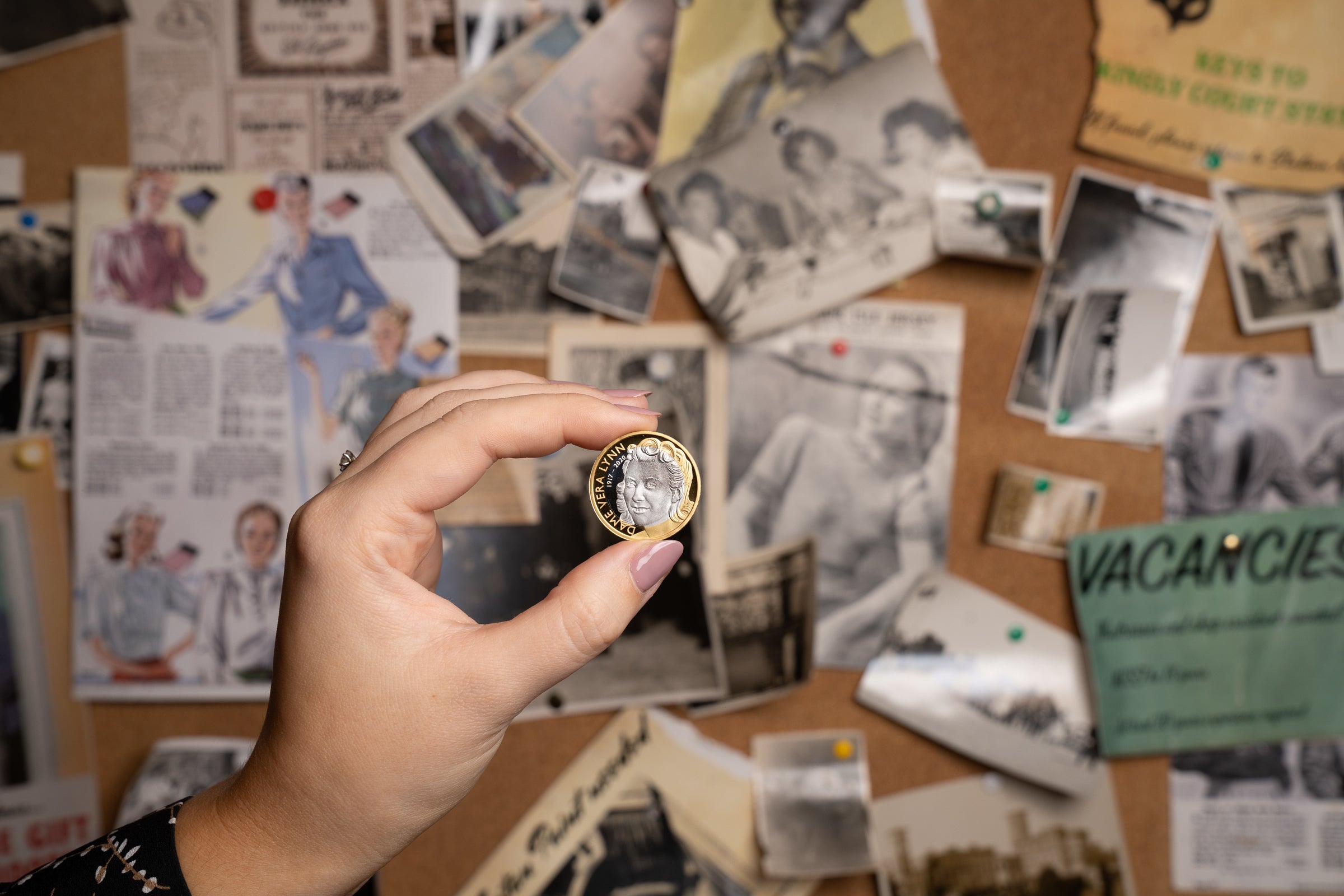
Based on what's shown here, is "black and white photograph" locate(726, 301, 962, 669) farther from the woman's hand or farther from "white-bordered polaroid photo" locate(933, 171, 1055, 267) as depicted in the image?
the woman's hand

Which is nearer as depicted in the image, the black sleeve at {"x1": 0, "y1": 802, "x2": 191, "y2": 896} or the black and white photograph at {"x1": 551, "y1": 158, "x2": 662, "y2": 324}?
the black sleeve at {"x1": 0, "y1": 802, "x2": 191, "y2": 896}

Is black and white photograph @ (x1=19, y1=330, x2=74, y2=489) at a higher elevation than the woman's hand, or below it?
higher

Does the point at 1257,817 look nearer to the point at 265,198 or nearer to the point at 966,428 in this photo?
the point at 966,428

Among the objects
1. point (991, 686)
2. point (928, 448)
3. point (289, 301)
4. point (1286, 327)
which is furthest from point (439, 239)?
point (1286, 327)

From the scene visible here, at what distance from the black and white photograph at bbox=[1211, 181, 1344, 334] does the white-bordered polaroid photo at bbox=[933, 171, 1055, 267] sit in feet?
0.62

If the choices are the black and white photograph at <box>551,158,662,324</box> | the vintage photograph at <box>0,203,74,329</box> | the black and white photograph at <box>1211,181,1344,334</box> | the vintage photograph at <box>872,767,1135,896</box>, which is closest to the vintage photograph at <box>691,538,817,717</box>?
the vintage photograph at <box>872,767,1135,896</box>

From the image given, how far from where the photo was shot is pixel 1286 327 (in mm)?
804

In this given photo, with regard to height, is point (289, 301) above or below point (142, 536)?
above

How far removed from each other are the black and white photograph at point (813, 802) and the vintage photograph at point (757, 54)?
Result: 615mm

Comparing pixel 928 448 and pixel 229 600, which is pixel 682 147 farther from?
pixel 229 600

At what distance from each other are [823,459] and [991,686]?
292mm

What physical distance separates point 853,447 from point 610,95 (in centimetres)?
42

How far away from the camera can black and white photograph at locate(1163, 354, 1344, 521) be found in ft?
2.65

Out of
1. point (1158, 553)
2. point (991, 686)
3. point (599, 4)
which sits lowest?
point (991, 686)
